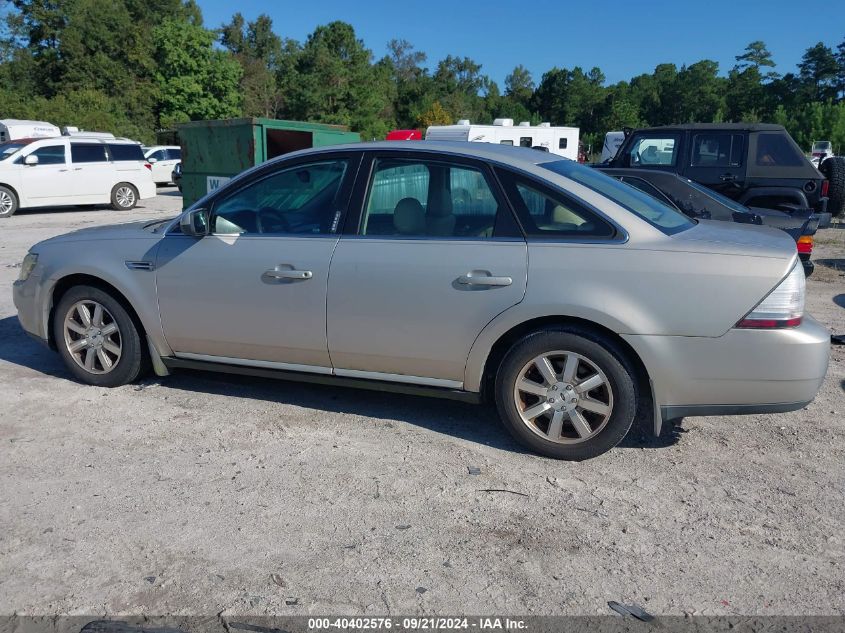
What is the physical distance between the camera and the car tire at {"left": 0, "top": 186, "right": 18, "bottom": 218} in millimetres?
16614

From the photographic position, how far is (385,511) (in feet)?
11.5

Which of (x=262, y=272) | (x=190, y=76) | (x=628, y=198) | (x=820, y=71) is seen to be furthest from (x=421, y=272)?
(x=820, y=71)

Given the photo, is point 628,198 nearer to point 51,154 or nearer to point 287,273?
point 287,273

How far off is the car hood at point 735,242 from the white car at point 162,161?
81.4 feet

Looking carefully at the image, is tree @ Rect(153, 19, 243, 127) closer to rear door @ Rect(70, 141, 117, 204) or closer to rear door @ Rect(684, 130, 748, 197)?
rear door @ Rect(70, 141, 117, 204)

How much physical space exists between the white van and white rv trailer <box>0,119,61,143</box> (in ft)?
28.6

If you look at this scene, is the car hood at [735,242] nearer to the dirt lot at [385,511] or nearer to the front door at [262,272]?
the dirt lot at [385,511]

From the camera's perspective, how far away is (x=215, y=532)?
3293 millimetres

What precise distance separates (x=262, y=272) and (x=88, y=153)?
1569cm

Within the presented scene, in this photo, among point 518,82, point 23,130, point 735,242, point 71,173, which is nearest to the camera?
point 735,242

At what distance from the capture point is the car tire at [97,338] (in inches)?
194

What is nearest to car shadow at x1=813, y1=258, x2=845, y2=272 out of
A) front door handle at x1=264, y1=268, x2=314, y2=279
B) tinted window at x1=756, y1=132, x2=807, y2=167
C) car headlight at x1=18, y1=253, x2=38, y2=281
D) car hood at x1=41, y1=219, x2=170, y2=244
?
tinted window at x1=756, y1=132, x2=807, y2=167

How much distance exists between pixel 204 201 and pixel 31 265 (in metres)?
1.53

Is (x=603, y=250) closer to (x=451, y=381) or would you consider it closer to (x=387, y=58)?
(x=451, y=381)
